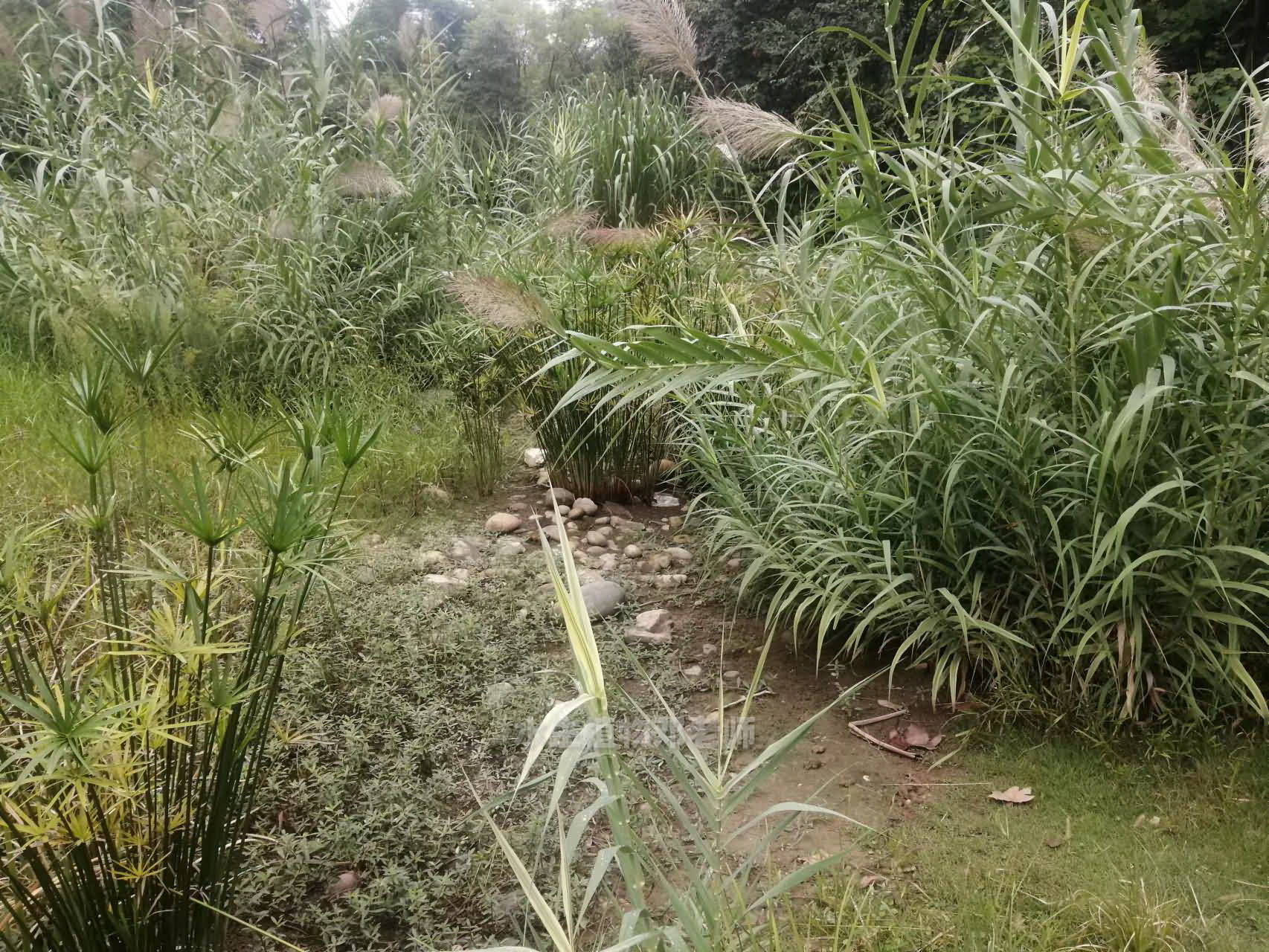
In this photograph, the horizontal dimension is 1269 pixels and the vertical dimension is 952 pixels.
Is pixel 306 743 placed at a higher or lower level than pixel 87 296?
lower

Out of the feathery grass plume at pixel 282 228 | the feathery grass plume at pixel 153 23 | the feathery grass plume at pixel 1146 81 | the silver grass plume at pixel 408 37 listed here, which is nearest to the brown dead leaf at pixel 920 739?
the feathery grass plume at pixel 1146 81

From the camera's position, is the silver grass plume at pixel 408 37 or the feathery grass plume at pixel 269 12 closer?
the silver grass plume at pixel 408 37

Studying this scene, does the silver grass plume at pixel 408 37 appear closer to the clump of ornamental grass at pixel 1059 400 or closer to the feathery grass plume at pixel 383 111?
the feathery grass plume at pixel 383 111

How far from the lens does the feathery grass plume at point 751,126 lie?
2213mm

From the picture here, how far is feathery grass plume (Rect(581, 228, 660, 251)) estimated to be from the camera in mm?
3398

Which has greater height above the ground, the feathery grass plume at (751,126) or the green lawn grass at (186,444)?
the feathery grass plume at (751,126)

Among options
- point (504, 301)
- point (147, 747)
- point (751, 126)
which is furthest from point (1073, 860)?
point (504, 301)

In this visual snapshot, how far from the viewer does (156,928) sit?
4.52ft

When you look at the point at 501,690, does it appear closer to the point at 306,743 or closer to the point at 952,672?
the point at 306,743

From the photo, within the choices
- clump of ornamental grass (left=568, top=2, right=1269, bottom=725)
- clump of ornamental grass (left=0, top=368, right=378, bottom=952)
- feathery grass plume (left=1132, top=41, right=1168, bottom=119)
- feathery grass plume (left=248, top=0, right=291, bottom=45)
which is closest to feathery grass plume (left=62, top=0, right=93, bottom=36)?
feathery grass plume (left=248, top=0, right=291, bottom=45)

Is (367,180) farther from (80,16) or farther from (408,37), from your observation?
(80,16)

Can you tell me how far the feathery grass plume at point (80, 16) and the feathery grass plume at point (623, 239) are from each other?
9.53 ft

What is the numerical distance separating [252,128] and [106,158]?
1085 mm

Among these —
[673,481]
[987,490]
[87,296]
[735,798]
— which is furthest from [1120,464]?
[87,296]
